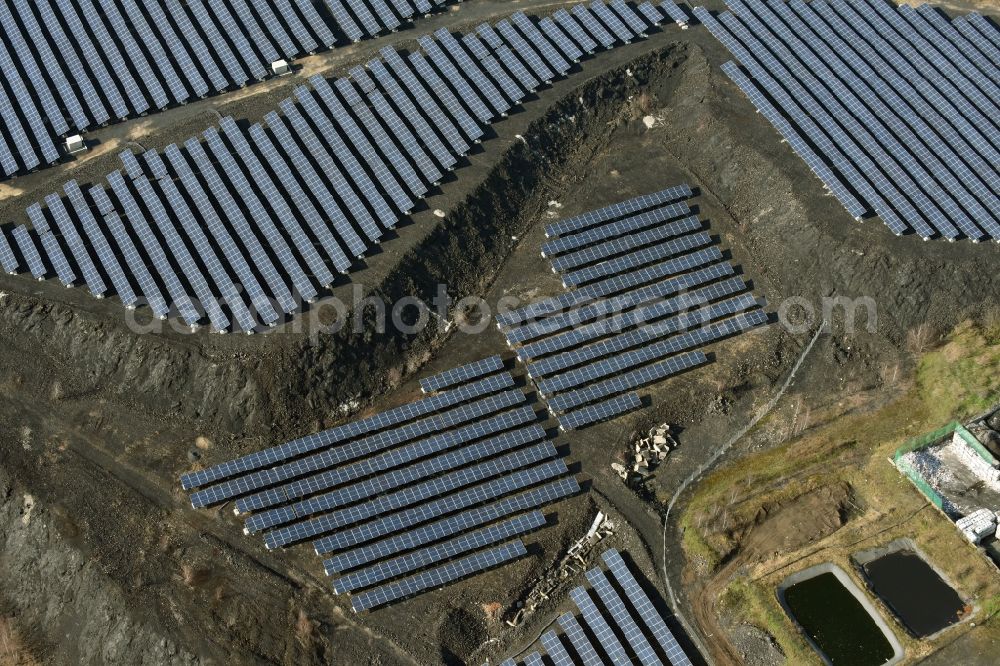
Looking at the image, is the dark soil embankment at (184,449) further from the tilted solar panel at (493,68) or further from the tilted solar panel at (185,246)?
the tilted solar panel at (493,68)

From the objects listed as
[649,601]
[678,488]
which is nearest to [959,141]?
[678,488]

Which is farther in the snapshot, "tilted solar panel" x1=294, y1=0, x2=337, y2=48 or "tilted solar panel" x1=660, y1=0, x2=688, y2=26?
"tilted solar panel" x1=660, y1=0, x2=688, y2=26

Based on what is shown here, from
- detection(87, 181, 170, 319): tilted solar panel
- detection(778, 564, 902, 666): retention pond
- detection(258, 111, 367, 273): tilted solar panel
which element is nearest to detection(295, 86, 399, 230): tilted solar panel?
detection(258, 111, 367, 273): tilted solar panel

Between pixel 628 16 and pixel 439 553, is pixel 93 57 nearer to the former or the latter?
pixel 628 16

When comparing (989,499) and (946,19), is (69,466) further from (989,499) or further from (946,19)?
(946,19)

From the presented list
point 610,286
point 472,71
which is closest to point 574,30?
point 472,71

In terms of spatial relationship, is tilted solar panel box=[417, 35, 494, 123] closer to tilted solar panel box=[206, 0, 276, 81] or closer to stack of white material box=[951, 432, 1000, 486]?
tilted solar panel box=[206, 0, 276, 81]
